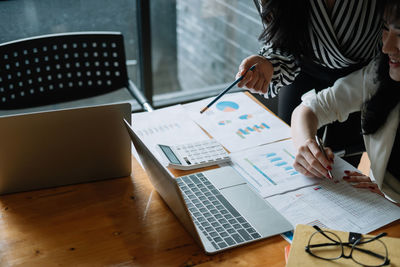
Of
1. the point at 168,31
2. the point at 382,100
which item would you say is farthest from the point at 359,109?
the point at 168,31

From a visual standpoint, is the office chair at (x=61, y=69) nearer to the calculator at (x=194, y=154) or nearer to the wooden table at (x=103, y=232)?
the calculator at (x=194, y=154)

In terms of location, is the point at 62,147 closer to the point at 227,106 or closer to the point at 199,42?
the point at 227,106

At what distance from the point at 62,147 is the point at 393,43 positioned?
0.93 metres

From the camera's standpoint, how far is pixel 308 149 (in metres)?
1.39

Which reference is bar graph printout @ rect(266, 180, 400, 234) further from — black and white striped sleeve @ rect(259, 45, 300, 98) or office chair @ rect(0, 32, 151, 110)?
office chair @ rect(0, 32, 151, 110)

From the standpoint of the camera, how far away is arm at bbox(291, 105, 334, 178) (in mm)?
1342

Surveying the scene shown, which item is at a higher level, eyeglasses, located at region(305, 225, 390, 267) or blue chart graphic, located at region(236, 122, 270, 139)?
eyeglasses, located at region(305, 225, 390, 267)

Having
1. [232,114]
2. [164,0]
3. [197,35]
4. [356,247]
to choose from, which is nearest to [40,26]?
[164,0]

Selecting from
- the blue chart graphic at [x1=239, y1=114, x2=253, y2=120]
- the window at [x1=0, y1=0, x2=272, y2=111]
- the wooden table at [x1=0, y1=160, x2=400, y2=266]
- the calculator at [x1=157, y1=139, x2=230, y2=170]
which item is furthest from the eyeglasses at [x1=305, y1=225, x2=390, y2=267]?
the window at [x1=0, y1=0, x2=272, y2=111]

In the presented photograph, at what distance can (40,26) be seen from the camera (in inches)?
109

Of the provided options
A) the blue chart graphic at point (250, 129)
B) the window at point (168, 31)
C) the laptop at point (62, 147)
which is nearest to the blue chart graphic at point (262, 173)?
the blue chart graphic at point (250, 129)

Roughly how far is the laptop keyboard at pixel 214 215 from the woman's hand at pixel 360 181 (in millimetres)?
377

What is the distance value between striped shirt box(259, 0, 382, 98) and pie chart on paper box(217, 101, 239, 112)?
0.42 feet

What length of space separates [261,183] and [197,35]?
2494mm
